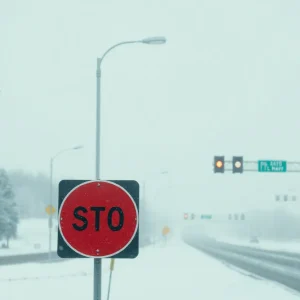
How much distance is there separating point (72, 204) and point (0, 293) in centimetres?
1724

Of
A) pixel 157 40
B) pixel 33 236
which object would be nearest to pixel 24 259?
pixel 157 40

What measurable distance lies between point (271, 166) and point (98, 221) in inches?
1616

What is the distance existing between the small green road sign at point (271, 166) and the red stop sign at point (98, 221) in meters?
40.4

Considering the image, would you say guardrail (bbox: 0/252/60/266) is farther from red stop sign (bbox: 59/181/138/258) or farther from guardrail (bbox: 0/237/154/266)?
red stop sign (bbox: 59/181/138/258)

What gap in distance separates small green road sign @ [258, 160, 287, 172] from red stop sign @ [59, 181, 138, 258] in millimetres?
40377

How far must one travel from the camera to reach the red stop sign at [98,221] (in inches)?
259

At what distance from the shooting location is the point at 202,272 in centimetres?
3662

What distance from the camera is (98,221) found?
21.6 ft

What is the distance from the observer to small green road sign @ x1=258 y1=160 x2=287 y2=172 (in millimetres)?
46406

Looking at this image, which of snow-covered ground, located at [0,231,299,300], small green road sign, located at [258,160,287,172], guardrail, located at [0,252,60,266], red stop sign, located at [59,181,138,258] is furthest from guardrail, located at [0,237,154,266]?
red stop sign, located at [59,181,138,258]

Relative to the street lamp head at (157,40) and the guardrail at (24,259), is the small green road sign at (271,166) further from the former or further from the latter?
the street lamp head at (157,40)

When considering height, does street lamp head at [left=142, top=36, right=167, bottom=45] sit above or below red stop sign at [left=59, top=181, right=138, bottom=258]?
above

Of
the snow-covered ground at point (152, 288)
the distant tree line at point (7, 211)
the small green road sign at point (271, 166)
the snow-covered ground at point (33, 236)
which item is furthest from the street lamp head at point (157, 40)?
the snow-covered ground at point (33, 236)

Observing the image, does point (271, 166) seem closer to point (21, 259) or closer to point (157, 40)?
point (21, 259)
